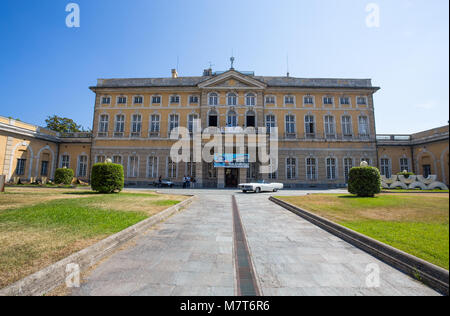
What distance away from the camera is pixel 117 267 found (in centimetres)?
345

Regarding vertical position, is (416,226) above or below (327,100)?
below

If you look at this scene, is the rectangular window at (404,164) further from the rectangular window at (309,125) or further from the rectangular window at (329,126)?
the rectangular window at (309,125)

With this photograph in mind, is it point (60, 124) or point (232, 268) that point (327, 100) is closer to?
point (232, 268)

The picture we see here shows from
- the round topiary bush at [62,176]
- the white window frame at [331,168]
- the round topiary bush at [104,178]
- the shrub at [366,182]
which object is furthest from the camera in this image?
the white window frame at [331,168]

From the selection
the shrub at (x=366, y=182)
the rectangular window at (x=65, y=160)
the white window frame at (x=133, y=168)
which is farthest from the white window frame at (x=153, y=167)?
the shrub at (x=366, y=182)

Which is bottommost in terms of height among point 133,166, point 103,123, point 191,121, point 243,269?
point 243,269

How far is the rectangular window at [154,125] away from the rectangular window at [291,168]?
17547 millimetres

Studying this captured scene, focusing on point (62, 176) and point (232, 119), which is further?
point (232, 119)

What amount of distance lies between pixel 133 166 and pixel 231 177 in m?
12.8

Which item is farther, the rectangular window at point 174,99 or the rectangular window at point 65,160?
the rectangular window at point 174,99

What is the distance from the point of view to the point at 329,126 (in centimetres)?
2731

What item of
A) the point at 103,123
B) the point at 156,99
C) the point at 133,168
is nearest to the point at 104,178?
the point at 133,168

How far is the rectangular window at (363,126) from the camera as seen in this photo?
27.2 meters
